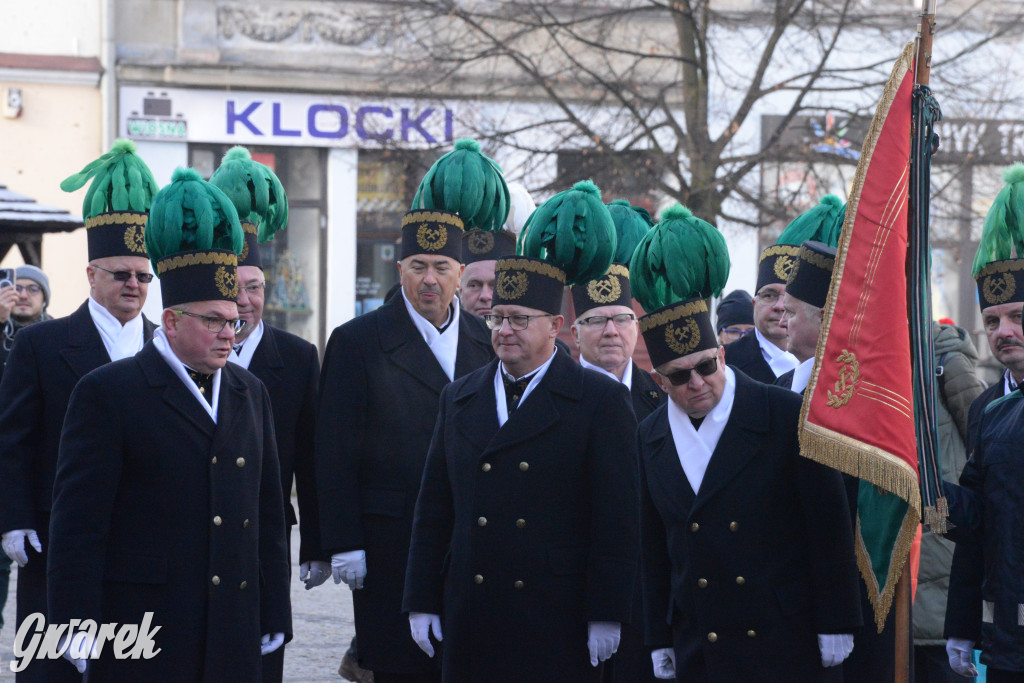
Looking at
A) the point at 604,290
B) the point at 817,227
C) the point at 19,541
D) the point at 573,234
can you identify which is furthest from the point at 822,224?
the point at 19,541

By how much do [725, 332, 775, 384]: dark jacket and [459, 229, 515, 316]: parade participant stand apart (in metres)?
1.38

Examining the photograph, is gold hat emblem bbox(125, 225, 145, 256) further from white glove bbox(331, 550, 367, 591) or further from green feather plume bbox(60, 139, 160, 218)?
white glove bbox(331, 550, 367, 591)

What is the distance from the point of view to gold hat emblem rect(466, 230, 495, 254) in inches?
278

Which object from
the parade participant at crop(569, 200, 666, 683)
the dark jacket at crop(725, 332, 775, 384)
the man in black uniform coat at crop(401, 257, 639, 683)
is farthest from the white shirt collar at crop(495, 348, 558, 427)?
the dark jacket at crop(725, 332, 775, 384)

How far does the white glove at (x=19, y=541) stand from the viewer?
19.0ft

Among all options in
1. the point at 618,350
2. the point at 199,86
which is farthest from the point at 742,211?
the point at 618,350

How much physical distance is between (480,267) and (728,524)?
9.19 feet

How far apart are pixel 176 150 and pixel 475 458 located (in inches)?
550

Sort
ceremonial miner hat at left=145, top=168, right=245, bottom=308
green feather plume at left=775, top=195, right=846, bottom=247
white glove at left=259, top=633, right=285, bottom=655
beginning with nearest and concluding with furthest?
ceremonial miner hat at left=145, top=168, right=245, bottom=308, white glove at left=259, top=633, right=285, bottom=655, green feather plume at left=775, top=195, right=846, bottom=247

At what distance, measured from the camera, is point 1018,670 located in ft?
14.7

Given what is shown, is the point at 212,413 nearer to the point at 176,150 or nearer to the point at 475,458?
the point at 475,458

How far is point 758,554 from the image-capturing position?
15.0 ft

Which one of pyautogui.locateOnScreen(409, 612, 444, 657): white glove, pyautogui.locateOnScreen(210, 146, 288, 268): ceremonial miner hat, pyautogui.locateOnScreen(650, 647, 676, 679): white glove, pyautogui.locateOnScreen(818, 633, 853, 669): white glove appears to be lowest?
pyautogui.locateOnScreen(650, 647, 676, 679): white glove

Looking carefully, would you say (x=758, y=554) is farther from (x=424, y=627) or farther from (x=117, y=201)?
(x=117, y=201)
